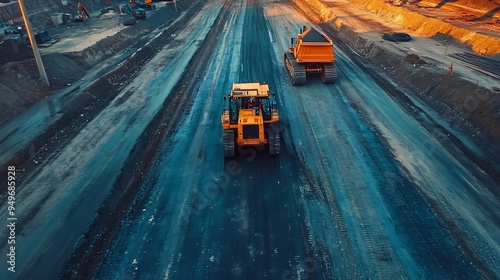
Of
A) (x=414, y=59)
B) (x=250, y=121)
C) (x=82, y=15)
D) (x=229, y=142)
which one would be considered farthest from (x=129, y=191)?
(x=82, y=15)

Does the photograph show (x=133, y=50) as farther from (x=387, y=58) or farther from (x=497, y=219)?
(x=497, y=219)

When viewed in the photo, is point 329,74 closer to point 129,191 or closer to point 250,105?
point 250,105

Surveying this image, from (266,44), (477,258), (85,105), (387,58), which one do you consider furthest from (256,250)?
(266,44)

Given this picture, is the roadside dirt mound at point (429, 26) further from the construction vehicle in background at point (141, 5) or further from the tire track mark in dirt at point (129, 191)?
the construction vehicle in background at point (141, 5)

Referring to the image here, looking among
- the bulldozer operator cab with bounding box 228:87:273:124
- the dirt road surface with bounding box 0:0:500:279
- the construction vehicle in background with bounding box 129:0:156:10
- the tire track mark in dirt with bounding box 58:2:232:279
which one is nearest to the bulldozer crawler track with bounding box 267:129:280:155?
the dirt road surface with bounding box 0:0:500:279

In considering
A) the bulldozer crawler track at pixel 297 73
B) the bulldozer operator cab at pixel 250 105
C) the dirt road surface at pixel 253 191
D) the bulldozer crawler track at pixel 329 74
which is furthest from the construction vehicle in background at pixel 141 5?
the bulldozer operator cab at pixel 250 105

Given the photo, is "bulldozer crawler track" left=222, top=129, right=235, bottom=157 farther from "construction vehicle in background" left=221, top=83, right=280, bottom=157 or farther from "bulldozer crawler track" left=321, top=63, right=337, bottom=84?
"bulldozer crawler track" left=321, top=63, right=337, bottom=84
